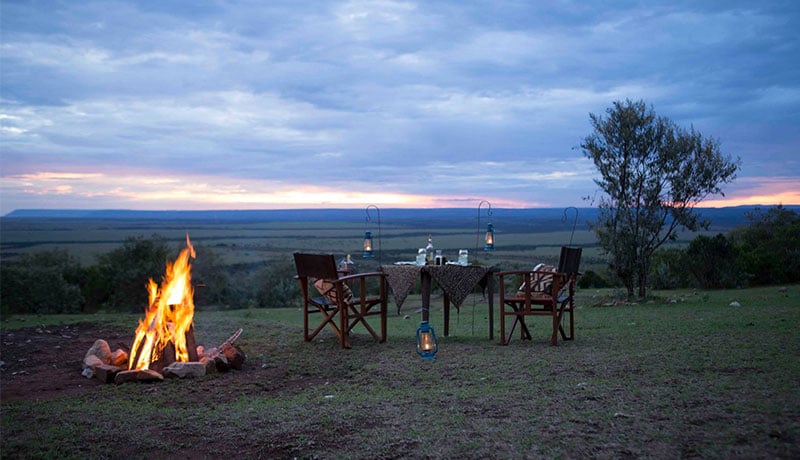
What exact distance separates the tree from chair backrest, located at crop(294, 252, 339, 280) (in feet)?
24.2

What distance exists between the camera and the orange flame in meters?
5.82

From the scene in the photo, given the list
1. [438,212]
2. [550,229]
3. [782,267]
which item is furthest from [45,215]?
[782,267]

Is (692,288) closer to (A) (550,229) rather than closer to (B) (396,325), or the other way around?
(B) (396,325)

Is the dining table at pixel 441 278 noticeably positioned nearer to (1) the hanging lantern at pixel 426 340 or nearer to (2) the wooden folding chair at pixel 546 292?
(2) the wooden folding chair at pixel 546 292

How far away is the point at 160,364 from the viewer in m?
5.80

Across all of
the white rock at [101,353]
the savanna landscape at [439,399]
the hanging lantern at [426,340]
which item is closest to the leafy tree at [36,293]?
the savanna landscape at [439,399]

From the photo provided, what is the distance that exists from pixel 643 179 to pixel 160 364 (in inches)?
386

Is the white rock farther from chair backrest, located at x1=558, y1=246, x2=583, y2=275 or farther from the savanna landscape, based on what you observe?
chair backrest, located at x1=558, y1=246, x2=583, y2=275

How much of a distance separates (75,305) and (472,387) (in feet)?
41.4

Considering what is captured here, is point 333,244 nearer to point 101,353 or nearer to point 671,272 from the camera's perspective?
point 671,272

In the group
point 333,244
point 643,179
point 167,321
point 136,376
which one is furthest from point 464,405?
point 333,244

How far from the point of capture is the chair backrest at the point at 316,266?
22.5ft

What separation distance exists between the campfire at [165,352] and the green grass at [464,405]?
178 millimetres

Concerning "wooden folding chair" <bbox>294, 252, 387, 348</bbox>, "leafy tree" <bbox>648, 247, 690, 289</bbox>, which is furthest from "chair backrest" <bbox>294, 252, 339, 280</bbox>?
"leafy tree" <bbox>648, 247, 690, 289</bbox>
